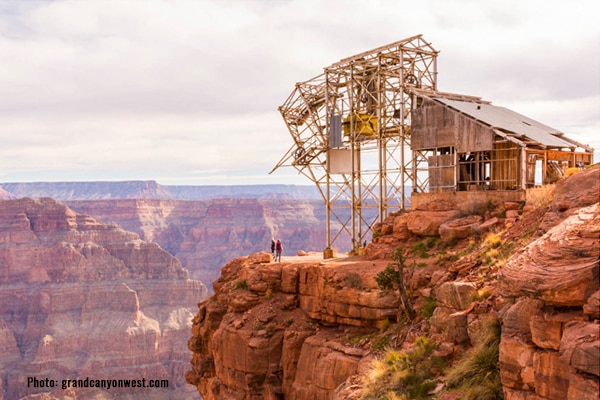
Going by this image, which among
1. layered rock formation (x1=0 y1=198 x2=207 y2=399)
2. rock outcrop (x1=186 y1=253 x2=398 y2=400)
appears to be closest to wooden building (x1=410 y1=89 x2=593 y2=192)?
rock outcrop (x1=186 y1=253 x2=398 y2=400)

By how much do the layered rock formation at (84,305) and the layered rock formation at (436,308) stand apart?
6745 cm

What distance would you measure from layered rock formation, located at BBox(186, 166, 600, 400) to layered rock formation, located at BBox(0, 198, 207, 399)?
221 feet

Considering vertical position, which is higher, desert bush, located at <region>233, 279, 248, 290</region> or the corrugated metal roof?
the corrugated metal roof

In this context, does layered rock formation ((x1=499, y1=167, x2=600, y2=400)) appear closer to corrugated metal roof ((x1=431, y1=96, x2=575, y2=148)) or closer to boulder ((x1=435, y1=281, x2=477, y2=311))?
boulder ((x1=435, y1=281, x2=477, y2=311))

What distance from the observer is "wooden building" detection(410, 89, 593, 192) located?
23266 millimetres

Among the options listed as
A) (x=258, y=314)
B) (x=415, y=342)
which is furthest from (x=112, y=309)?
(x=415, y=342)

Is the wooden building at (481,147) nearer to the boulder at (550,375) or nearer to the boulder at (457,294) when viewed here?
the boulder at (457,294)

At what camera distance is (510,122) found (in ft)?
82.2

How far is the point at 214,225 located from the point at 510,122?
148 m

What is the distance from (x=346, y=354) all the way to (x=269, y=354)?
180 inches

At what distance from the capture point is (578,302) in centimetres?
877

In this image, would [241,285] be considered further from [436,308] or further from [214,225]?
[214,225]

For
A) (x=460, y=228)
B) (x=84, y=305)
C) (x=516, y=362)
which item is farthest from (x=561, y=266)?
(x=84, y=305)

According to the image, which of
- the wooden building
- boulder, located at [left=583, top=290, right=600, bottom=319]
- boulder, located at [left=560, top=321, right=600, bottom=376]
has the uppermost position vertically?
the wooden building
